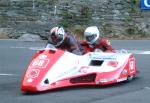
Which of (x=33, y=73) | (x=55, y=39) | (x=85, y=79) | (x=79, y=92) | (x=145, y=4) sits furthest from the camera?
(x=145, y=4)

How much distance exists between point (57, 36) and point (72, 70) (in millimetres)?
959

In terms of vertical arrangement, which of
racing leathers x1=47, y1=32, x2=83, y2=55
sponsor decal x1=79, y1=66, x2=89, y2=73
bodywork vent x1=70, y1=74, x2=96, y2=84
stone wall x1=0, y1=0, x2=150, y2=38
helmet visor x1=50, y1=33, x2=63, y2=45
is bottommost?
stone wall x1=0, y1=0, x2=150, y2=38

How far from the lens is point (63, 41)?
42.5ft

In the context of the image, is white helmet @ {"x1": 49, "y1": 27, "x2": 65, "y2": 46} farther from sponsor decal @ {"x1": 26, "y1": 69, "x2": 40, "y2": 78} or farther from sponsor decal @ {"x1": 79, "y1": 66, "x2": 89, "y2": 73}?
sponsor decal @ {"x1": 26, "y1": 69, "x2": 40, "y2": 78}

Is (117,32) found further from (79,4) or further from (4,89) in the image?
(4,89)

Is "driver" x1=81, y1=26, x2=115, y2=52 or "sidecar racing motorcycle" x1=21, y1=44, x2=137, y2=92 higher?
"driver" x1=81, y1=26, x2=115, y2=52

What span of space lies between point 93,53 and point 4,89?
185cm

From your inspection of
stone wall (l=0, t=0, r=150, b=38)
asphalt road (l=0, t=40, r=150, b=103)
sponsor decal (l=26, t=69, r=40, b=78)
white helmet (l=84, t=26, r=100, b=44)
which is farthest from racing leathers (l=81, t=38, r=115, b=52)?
stone wall (l=0, t=0, r=150, b=38)

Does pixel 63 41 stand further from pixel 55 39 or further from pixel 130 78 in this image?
pixel 130 78

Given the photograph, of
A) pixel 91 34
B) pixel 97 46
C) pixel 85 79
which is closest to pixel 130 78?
pixel 97 46

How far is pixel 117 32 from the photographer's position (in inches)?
1059

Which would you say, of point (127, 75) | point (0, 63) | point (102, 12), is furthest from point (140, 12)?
point (127, 75)

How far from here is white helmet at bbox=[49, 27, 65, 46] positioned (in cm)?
1274

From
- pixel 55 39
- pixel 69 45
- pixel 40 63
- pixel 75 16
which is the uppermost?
pixel 55 39
